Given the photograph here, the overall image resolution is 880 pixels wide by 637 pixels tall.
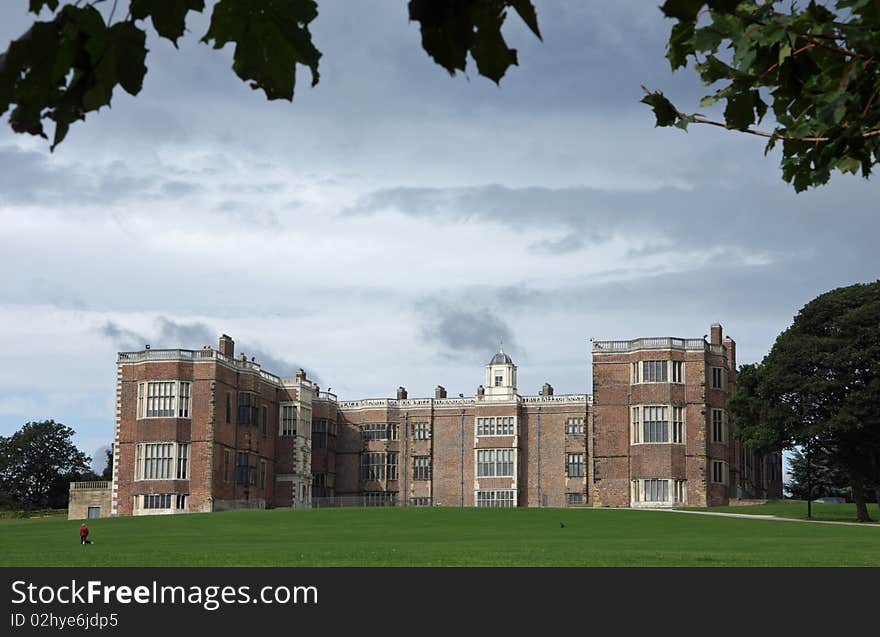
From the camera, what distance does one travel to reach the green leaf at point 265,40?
3137mm

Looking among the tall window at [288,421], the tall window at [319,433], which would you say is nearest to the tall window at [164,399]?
the tall window at [288,421]

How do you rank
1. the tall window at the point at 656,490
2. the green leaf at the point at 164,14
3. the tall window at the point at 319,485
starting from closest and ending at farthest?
1. the green leaf at the point at 164,14
2. the tall window at the point at 656,490
3. the tall window at the point at 319,485

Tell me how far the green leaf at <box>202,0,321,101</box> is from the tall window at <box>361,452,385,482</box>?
276 ft

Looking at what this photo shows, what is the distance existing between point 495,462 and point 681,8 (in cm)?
8110

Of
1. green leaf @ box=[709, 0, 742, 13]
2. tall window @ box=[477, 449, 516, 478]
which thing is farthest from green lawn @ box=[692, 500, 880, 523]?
green leaf @ box=[709, 0, 742, 13]

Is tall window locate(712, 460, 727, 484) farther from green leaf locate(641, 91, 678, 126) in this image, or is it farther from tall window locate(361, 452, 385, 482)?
green leaf locate(641, 91, 678, 126)

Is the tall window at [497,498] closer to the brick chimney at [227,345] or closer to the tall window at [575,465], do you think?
the tall window at [575,465]

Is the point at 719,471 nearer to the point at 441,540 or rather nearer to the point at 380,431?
the point at 380,431

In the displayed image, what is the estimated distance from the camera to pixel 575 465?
82.2 meters

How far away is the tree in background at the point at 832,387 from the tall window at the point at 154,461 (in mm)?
33004

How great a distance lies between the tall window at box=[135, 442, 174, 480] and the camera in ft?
217

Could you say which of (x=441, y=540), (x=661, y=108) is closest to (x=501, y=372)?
(x=441, y=540)
